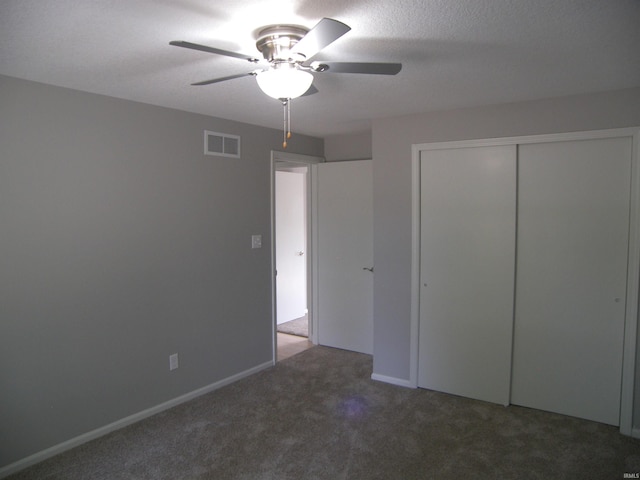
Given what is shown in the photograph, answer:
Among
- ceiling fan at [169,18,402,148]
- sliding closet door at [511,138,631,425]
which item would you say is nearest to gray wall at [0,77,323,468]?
ceiling fan at [169,18,402,148]

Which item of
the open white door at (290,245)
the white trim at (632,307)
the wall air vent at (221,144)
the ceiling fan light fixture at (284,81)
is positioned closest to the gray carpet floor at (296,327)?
the open white door at (290,245)

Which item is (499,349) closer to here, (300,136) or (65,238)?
(300,136)

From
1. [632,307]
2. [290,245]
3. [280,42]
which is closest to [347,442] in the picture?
[632,307]

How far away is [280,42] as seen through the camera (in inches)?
74.3

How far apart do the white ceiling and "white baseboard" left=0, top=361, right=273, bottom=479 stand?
2.22 meters

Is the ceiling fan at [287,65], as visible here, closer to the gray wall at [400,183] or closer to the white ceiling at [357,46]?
the white ceiling at [357,46]

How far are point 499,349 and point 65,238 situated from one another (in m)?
3.15

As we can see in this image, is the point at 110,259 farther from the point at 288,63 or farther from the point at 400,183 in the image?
the point at 400,183

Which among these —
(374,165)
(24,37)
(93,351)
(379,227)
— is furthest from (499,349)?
(24,37)

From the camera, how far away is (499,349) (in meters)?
Result: 3.41

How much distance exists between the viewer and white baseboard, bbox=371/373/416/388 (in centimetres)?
377

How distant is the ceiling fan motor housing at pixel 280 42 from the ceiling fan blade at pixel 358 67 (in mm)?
104

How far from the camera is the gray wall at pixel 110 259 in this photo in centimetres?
258

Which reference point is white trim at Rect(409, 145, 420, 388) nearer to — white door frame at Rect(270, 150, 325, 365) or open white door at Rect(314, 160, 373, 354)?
open white door at Rect(314, 160, 373, 354)
